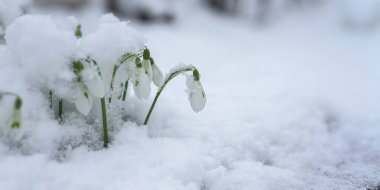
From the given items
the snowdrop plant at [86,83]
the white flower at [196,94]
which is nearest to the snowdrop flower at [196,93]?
the white flower at [196,94]

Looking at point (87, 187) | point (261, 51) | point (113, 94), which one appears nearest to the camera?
point (87, 187)

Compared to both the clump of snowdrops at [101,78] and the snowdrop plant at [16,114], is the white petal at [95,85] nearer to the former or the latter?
the clump of snowdrops at [101,78]

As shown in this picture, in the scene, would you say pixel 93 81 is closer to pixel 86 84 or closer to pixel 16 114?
pixel 86 84

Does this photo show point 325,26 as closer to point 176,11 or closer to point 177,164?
point 176,11

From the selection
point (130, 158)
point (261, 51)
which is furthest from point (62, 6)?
point (130, 158)

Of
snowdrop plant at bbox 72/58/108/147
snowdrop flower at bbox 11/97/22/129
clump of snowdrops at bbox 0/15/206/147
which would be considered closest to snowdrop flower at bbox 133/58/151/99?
clump of snowdrops at bbox 0/15/206/147

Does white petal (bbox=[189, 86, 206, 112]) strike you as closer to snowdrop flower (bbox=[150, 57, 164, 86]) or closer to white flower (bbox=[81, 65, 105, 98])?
snowdrop flower (bbox=[150, 57, 164, 86])

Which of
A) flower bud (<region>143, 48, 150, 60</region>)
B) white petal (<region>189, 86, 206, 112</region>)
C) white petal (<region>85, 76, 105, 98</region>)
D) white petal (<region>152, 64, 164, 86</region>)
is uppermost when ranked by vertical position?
flower bud (<region>143, 48, 150, 60</region>)
